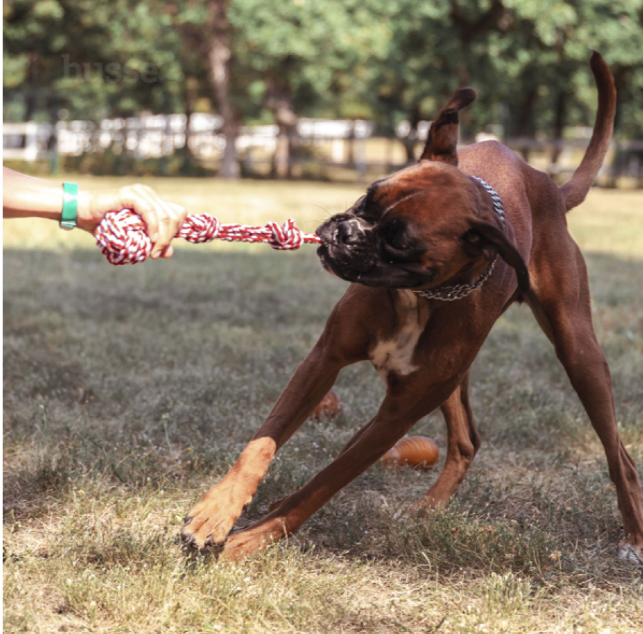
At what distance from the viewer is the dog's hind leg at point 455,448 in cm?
352

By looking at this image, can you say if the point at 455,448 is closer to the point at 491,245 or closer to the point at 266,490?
the point at 266,490

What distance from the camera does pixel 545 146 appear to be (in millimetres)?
28094

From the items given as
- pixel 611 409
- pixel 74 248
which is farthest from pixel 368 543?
pixel 74 248

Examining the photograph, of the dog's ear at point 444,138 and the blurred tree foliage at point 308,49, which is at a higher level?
the blurred tree foliage at point 308,49

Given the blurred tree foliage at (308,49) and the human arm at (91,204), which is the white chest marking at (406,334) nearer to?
the human arm at (91,204)

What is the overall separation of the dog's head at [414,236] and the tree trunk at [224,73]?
2505 centimetres

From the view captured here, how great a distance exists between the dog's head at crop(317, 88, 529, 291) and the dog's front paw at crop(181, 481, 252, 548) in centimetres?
80

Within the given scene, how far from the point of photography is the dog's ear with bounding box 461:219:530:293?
7.95 feet

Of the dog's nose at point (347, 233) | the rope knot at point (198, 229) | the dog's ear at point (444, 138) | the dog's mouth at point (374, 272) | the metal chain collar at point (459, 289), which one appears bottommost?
the metal chain collar at point (459, 289)

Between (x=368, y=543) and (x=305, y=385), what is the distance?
0.67 m

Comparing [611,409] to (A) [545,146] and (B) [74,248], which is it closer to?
(B) [74,248]

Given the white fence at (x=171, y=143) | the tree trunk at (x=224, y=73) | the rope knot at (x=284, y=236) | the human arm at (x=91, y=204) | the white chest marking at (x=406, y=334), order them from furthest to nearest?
the white fence at (x=171, y=143) → the tree trunk at (x=224, y=73) → the rope knot at (x=284, y=236) → the white chest marking at (x=406, y=334) → the human arm at (x=91, y=204)

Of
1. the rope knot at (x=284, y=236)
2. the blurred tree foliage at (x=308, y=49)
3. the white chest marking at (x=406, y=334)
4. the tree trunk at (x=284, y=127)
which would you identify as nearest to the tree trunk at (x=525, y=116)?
the blurred tree foliage at (x=308, y=49)

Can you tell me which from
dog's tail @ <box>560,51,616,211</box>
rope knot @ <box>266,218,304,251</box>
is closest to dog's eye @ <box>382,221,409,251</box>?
rope knot @ <box>266,218,304,251</box>
